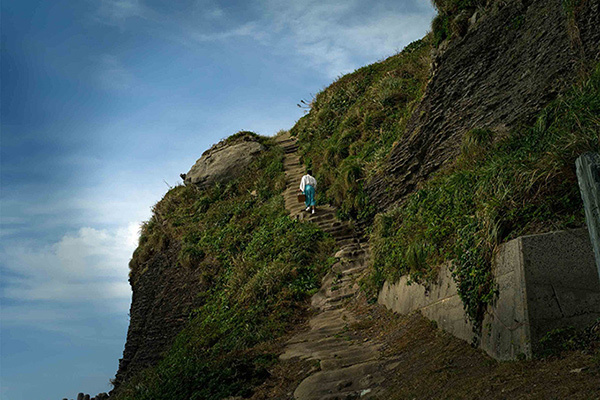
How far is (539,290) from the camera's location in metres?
4.36

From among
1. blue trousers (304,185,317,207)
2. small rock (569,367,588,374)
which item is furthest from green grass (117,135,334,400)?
small rock (569,367,588,374)

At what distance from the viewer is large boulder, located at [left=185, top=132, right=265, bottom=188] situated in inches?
867

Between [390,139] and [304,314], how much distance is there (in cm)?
599

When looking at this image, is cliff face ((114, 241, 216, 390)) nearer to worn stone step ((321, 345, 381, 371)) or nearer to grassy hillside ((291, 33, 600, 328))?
grassy hillside ((291, 33, 600, 328))

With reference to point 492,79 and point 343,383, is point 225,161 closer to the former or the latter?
point 492,79

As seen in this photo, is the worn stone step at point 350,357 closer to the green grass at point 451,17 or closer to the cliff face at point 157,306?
the green grass at point 451,17

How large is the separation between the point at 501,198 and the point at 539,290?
1.28 m

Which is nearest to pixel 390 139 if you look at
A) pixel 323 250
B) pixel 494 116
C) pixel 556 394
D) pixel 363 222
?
pixel 363 222

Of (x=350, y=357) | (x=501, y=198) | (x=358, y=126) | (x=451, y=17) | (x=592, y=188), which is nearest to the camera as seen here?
(x=592, y=188)

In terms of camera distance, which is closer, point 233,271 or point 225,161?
point 233,271

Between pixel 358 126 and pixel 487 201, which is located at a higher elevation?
pixel 358 126

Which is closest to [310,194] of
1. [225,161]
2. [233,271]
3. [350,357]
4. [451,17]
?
[233,271]

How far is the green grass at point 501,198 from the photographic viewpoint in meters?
4.95

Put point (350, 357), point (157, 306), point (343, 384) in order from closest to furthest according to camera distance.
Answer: point (343, 384) → point (350, 357) → point (157, 306)
